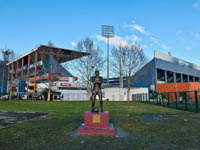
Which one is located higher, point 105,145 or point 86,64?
point 86,64

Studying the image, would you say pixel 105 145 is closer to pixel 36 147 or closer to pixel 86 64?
pixel 36 147

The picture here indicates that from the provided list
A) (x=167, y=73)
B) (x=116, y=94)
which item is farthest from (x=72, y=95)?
(x=167, y=73)

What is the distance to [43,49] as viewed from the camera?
3328cm

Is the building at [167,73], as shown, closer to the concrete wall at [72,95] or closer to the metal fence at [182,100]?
the metal fence at [182,100]

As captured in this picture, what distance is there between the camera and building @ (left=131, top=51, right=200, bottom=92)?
43344mm

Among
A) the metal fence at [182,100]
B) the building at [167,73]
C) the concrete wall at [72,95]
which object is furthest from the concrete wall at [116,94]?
the metal fence at [182,100]

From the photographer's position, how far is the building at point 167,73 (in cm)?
4334

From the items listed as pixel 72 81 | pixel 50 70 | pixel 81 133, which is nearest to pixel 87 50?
pixel 50 70

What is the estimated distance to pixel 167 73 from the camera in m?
65.6

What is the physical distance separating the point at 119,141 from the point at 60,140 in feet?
6.12

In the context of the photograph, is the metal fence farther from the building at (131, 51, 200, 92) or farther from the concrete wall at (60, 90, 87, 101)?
the concrete wall at (60, 90, 87, 101)

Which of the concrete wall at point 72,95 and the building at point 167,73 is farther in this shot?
the concrete wall at point 72,95

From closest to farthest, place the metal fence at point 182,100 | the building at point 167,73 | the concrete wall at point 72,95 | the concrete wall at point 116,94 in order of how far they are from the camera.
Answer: the metal fence at point 182,100 → the concrete wall at point 116,94 → the building at point 167,73 → the concrete wall at point 72,95

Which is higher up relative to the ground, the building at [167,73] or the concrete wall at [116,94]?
the building at [167,73]
